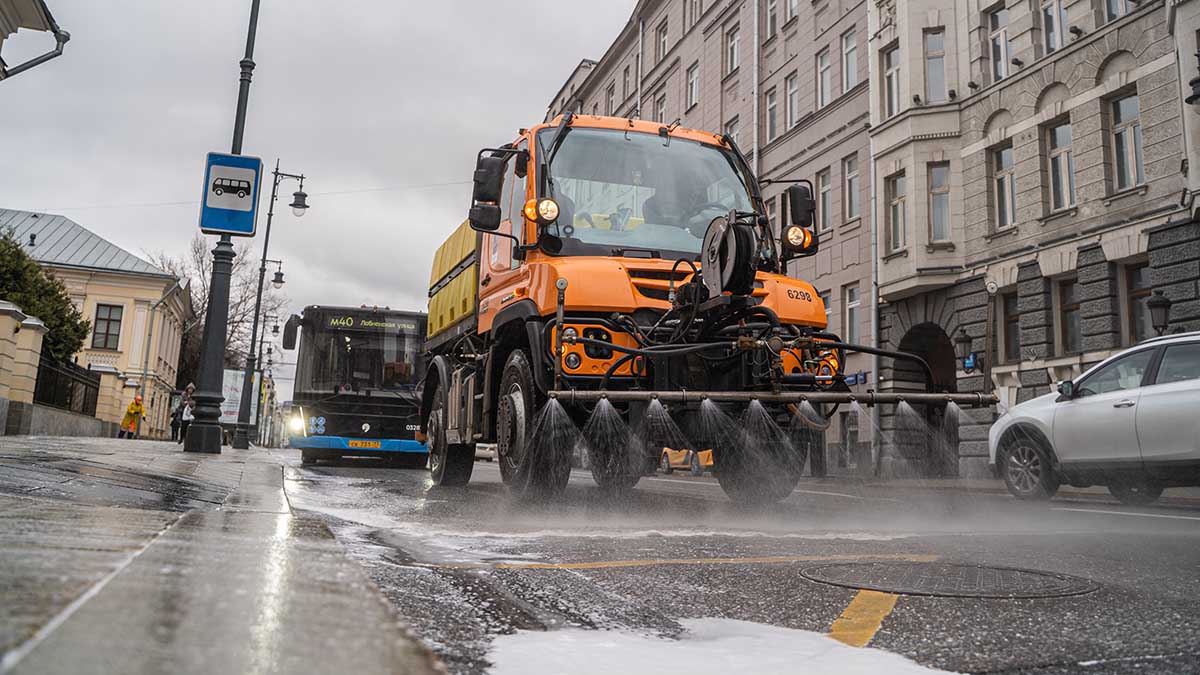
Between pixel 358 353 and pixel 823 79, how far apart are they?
665 inches

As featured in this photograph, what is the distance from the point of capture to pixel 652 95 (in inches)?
1565

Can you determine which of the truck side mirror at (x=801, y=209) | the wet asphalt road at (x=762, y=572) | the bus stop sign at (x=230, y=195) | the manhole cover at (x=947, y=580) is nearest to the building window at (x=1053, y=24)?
the truck side mirror at (x=801, y=209)

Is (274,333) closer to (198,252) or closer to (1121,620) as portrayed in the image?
(198,252)

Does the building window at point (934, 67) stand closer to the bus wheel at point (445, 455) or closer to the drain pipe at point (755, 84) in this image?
the drain pipe at point (755, 84)

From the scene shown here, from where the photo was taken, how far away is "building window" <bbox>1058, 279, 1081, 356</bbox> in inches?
730

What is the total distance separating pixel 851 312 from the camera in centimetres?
2488

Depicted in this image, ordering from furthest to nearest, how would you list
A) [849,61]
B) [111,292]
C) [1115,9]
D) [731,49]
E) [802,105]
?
[111,292], [731,49], [802,105], [849,61], [1115,9]

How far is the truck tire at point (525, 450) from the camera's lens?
6.12 meters

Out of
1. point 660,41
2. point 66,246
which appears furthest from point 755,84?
point 66,246

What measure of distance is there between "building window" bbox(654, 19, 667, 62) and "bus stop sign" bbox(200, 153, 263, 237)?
29.6 m

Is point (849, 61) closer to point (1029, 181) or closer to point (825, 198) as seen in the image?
point (825, 198)

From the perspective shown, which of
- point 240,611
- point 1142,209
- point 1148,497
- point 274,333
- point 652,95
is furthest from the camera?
point 274,333

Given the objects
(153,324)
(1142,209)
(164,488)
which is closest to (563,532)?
(164,488)

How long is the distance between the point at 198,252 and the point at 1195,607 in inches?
2445
